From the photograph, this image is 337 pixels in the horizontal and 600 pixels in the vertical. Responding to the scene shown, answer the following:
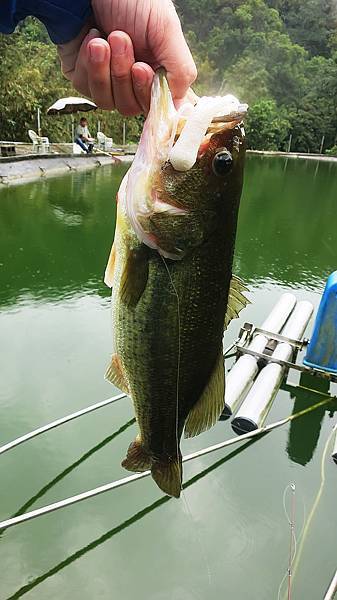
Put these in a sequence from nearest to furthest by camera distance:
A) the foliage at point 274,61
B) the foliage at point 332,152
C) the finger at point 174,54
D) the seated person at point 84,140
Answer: the finger at point 174,54
the seated person at point 84,140
the foliage at point 332,152
the foliage at point 274,61

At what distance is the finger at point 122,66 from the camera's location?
1.24m

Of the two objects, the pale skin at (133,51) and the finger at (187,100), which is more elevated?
the pale skin at (133,51)

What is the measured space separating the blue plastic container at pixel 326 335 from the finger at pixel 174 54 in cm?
320

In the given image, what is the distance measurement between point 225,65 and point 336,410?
161 ft

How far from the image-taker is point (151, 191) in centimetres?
129

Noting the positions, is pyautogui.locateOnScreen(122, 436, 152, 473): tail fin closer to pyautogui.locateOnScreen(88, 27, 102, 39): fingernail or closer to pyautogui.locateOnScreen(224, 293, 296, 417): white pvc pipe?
pyautogui.locateOnScreen(88, 27, 102, 39): fingernail

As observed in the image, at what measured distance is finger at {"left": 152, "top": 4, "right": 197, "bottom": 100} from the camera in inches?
51.0

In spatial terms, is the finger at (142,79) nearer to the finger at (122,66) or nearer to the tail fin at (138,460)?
the finger at (122,66)

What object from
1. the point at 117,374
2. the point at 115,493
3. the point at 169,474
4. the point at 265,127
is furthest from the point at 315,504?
the point at 265,127

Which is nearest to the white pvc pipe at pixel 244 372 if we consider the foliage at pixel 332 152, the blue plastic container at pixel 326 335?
the blue plastic container at pixel 326 335

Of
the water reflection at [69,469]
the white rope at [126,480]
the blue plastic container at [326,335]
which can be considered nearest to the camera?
the white rope at [126,480]

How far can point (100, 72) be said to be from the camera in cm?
129

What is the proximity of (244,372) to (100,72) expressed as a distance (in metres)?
3.20

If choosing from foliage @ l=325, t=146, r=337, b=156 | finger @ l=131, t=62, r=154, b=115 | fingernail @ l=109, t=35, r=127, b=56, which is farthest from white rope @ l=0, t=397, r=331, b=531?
foliage @ l=325, t=146, r=337, b=156
